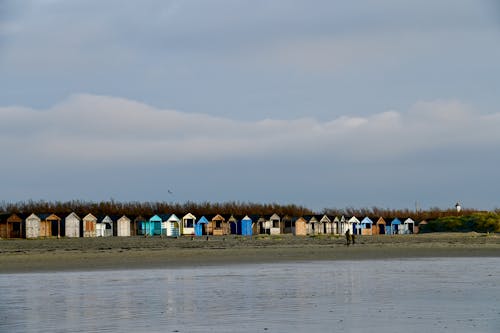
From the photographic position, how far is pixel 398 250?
181ft

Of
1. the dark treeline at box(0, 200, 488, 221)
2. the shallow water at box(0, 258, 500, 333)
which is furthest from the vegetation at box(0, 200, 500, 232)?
the shallow water at box(0, 258, 500, 333)

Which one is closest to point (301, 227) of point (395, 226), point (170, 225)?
point (395, 226)

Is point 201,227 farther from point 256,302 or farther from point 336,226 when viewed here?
point 256,302

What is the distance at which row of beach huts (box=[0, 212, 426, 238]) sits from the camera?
271ft

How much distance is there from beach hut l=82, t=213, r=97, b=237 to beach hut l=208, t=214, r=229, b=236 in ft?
49.7

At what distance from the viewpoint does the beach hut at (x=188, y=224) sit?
95.6 m

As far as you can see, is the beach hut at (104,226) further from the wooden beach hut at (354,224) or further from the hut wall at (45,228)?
the wooden beach hut at (354,224)

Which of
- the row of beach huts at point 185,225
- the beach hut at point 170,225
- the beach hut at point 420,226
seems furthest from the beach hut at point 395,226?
the beach hut at point 170,225

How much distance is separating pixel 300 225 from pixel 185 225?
18.0 meters

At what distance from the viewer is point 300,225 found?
10806 centimetres

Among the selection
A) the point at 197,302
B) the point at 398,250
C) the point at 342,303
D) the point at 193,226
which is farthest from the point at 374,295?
the point at 193,226

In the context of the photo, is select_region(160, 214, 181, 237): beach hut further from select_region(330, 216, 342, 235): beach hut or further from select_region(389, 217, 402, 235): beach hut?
select_region(389, 217, 402, 235): beach hut

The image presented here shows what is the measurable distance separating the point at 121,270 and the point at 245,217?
6725 cm

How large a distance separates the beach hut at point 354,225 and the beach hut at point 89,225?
39744mm
